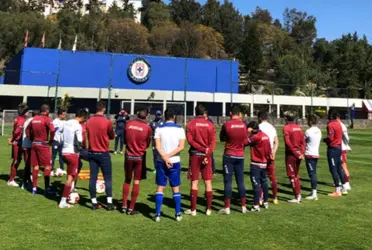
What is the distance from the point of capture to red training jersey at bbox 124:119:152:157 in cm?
784

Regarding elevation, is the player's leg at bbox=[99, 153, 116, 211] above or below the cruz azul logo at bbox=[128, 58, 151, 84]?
below

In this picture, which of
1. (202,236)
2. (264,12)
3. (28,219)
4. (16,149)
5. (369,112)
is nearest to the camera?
(202,236)

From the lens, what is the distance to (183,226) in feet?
23.7

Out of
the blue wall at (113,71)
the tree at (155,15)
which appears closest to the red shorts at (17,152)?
the blue wall at (113,71)

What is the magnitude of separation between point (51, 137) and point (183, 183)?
403 centimetres

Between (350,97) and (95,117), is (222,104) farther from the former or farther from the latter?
(95,117)

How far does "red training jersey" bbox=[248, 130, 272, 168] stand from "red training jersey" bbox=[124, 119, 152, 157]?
2.25 m

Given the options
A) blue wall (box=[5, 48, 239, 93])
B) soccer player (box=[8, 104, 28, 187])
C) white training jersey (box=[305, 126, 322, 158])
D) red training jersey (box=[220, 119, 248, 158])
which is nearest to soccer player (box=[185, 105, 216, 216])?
red training jersey (box=[220, 119, 248, 158])

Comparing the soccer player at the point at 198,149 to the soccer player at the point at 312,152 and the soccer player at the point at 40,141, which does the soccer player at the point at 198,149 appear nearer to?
the soccer player at the point at 312,152

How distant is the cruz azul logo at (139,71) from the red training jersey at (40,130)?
47804 mm

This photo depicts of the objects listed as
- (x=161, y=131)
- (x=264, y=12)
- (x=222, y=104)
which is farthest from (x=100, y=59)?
(x=264, y=12)

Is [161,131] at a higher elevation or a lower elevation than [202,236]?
higher

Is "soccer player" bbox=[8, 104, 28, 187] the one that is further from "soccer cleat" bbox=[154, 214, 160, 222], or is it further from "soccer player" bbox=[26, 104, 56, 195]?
"soccer cleat" bbox=[154, 214, 160, 222]

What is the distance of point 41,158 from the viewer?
9.52 metres
